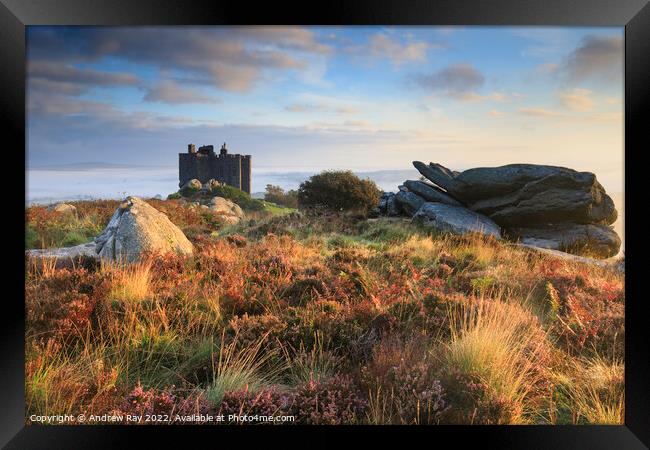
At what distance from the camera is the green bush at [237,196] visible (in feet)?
33.0

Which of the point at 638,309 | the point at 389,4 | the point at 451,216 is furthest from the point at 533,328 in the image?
the point at 451,216

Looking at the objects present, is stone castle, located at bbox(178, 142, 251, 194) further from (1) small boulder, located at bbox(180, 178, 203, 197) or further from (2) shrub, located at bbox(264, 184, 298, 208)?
(2) shrub, located at bbox(264, 184, 298, 208)

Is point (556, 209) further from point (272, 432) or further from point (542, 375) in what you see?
point (272, 432)

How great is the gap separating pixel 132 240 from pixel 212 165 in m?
1.94

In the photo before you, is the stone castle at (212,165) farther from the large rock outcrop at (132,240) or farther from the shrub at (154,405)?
the shrub at (154,405)

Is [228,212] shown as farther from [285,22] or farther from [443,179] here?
[285,22]

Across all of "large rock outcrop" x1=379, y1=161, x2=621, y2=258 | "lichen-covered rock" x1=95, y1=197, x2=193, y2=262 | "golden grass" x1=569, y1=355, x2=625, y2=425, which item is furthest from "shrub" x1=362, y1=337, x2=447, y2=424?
"large rock outcrop" x1=379, y1=161, x2=621, y2=258

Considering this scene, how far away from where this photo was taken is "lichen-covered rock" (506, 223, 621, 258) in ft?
38.2

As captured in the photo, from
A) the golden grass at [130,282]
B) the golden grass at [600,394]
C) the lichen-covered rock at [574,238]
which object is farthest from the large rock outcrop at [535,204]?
the golden grass at [130,282]

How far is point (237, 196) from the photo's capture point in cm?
1070

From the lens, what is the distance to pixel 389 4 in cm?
450

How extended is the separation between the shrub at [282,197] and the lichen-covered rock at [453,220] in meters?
3.69

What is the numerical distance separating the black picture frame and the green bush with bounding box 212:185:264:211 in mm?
5011

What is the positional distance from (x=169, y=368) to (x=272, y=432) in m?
1.20
